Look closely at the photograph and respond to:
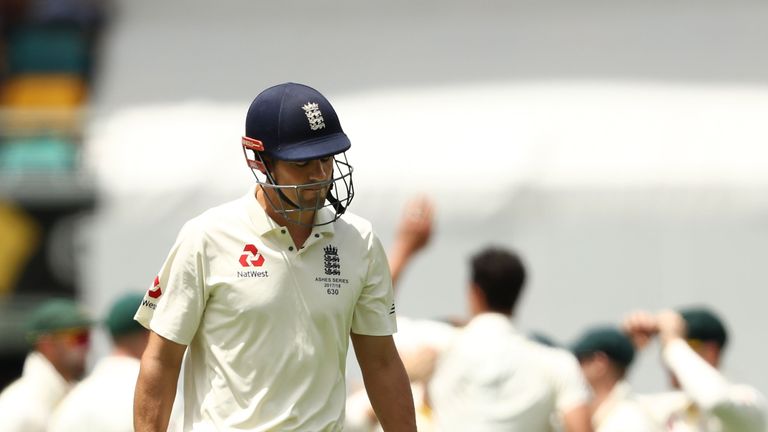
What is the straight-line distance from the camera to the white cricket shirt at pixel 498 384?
5926mm

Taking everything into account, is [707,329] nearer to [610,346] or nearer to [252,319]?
[610,346]

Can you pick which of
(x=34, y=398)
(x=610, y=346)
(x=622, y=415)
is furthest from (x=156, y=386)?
(x=610, y=346)

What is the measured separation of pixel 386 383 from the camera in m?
4.54

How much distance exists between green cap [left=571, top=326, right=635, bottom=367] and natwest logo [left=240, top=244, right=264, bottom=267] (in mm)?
2867

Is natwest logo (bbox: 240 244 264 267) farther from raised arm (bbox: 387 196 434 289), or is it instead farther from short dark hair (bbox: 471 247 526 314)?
short dark hair (bbox: 471 247 526 314)

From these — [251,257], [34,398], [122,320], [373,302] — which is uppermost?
[251,257]

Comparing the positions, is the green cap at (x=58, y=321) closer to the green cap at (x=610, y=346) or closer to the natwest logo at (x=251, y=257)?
the green cap at (x=610, y=346)

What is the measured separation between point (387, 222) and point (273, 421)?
764cm

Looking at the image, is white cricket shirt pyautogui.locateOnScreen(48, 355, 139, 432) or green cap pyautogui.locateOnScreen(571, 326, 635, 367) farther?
green cap pyautogui.locateOnScreen(571, 326, 635, 367)

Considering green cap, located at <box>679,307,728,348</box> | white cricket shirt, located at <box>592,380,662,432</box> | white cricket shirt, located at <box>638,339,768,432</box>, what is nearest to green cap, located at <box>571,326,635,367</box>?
white cricket shirt, located at <box>592,380,662,432</box>

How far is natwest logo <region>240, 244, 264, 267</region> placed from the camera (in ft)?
14.1

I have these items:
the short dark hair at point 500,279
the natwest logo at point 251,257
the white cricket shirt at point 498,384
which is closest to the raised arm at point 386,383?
the natwest logo at point 251,257

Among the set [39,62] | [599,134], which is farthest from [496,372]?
[39,62]

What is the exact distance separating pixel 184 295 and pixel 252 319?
186mm
